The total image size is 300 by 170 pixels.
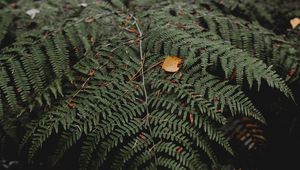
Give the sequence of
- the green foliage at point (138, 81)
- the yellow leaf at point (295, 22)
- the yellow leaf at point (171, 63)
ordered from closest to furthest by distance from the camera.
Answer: the green foliage at point (138, 81)
the yellow leaf at point (171, 63)
the yellow leaf at point (295, 22)

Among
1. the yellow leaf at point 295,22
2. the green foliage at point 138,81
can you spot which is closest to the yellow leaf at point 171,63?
the green foliage at point 138,81

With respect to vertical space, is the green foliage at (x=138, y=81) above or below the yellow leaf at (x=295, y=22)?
below

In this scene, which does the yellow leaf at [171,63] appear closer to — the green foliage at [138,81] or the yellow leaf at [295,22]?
the green foliage at [138,81]

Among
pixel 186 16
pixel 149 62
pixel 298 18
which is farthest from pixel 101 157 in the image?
pixel 298 18

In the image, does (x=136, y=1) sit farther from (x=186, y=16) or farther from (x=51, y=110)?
(x=51, y=110)

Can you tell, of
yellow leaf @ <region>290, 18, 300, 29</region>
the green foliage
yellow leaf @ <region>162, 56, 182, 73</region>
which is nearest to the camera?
the green foliage

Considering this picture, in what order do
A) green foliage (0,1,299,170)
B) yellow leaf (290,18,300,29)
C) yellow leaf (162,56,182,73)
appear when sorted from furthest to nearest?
yellow leaf (290,18,300,29)
yellow leaf (162,56,182,73)
green foliage (0,1,299,170)

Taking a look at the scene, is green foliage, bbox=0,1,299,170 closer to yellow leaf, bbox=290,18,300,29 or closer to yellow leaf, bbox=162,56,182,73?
yellow leaf, bbox=162,56,182,73

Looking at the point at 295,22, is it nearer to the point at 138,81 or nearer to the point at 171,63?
the point at 171,63

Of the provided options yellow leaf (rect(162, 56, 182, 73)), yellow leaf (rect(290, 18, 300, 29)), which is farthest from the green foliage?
yellow leaf (rect(290, 18, 300, 29))
